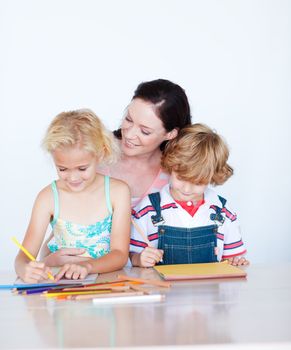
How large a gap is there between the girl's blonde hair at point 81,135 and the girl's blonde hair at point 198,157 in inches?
8.8

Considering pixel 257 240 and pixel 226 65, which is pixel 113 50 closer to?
pixel 226 65

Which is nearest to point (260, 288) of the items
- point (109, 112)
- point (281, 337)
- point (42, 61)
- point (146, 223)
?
point (281, 337)

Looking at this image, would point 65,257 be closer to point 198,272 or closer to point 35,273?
point 35,273

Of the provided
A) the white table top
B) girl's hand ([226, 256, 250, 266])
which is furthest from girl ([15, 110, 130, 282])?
the white table top

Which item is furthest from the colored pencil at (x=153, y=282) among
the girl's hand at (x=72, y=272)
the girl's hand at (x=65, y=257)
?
the girl's hand at (x=65, y=257)

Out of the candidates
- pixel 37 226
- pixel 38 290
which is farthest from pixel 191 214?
pixel 38 290

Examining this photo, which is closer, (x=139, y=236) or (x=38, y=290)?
(x=38, y=290)

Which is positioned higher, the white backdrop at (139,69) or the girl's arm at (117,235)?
the white backdrop at (139,69)

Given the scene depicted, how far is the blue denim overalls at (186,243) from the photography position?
83.9 inches

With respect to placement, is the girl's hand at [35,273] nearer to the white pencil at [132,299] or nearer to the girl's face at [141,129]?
the white pencil at [132,299]

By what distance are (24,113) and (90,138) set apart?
6.11ft

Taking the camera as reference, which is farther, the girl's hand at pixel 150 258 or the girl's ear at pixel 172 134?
the girl's ear at pixel 172 134

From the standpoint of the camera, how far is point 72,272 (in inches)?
67.6

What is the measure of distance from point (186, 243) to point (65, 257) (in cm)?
38
